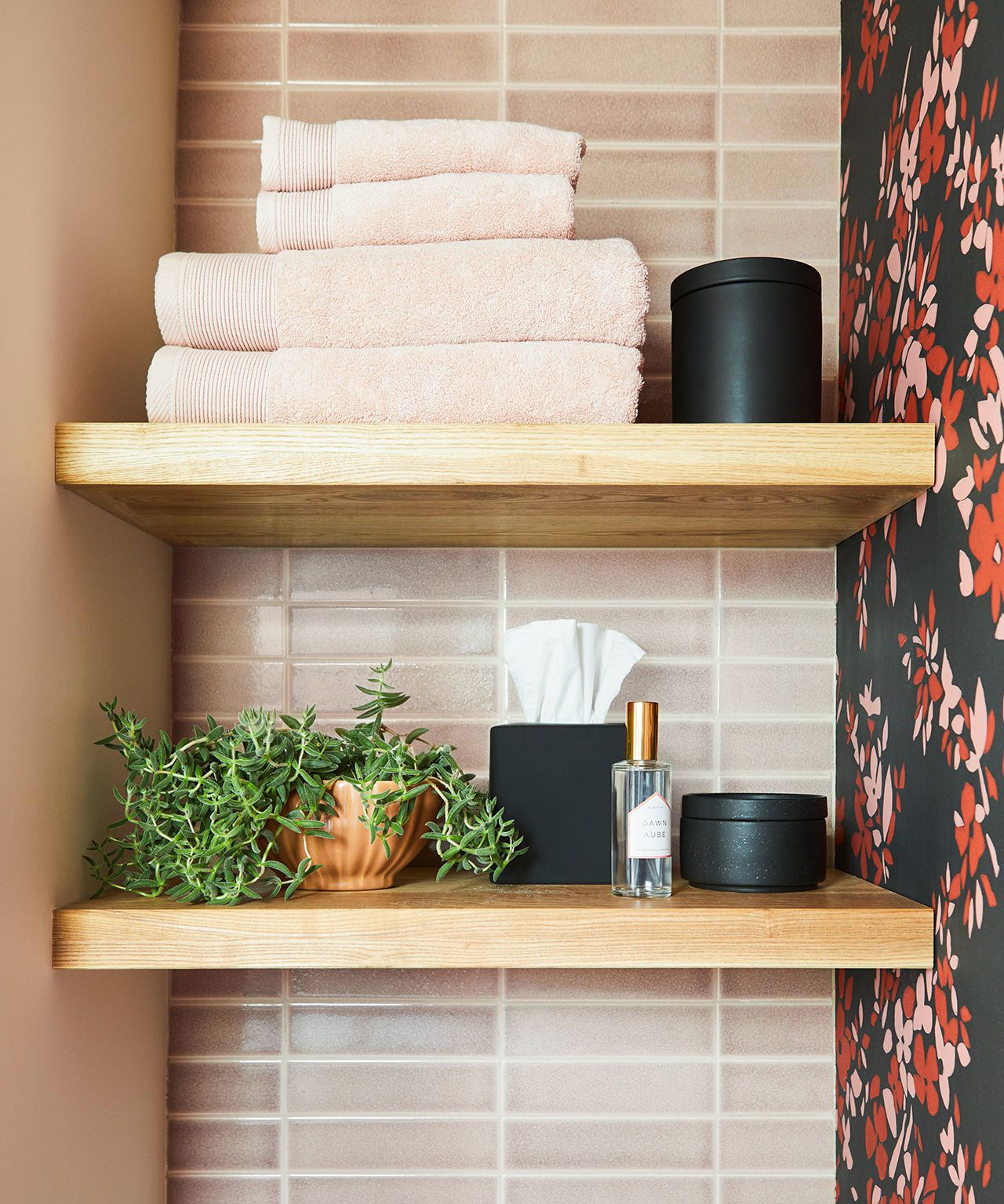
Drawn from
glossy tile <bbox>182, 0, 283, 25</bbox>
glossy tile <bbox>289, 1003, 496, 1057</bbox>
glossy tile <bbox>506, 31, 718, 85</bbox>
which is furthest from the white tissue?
glossy tile <bbox>182, 0, 283, 25</bbox>

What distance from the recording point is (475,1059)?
1.07 meters

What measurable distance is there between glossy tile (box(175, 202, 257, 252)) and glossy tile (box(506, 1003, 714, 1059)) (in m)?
0.80

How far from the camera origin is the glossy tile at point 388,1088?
107cm

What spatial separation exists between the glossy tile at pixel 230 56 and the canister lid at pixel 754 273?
1.70 ft

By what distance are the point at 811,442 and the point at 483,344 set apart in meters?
0.25

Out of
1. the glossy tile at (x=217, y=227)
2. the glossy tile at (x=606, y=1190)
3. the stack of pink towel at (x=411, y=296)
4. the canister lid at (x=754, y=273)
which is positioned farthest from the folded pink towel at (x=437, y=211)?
the glossy tile at (x=606, y=1190)

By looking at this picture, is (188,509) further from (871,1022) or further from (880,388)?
(871,1022)

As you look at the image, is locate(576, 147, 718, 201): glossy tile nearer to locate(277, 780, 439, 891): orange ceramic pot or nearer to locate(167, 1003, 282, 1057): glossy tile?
locate(277, 780, 439, 891): orange ceramic pot

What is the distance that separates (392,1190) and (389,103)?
1.06 meters

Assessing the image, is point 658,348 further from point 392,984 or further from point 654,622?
point 392,984

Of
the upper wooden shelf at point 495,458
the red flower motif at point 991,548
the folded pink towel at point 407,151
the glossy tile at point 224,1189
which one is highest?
the folded pink towel at point 407,151

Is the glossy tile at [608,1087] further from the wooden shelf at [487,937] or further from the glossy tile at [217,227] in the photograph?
the glossy tile at [217,227]

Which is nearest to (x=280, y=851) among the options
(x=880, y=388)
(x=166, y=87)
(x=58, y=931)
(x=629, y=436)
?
(x=58, y=931)

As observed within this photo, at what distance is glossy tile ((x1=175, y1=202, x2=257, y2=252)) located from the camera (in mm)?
1104
